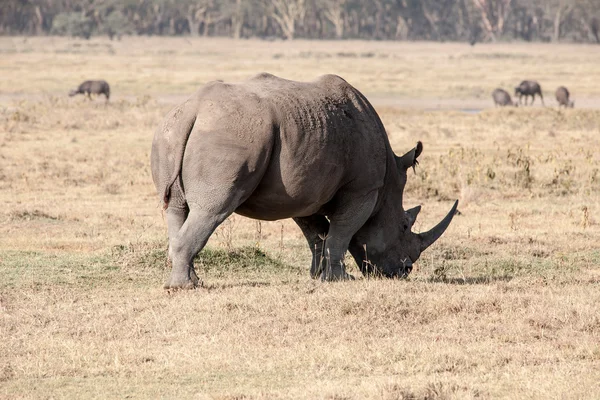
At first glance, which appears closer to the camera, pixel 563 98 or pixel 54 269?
pixel 54 269

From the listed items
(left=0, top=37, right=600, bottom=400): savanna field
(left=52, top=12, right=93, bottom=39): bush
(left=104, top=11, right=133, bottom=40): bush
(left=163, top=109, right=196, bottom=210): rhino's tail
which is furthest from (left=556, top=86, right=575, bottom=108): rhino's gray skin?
(left=52, top=12, right=93, bottom=39): bush

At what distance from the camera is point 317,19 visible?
3939 inches

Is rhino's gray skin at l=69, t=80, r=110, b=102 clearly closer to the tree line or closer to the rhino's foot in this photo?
the rhino's foot

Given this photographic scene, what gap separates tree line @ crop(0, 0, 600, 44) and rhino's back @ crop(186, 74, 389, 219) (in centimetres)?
8401

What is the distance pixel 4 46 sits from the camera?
3034 inches

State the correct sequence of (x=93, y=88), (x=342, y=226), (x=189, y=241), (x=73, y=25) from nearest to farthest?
(x=189, y=241) < (x=342, y=226) < (x=93, y=88) < (x=73, y=25)

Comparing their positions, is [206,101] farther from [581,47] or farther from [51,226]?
[581,47]

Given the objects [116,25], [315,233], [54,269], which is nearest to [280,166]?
[315,233]

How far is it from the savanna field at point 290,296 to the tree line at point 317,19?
73.9 meters

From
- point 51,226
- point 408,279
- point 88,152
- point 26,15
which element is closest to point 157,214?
point 51,226

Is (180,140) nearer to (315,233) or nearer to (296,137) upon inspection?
(296,137)

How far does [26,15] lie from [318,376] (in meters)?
96.7

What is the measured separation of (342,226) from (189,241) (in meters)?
1.49

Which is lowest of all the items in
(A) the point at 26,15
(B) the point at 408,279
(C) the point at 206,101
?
(A) the point at 26,15
